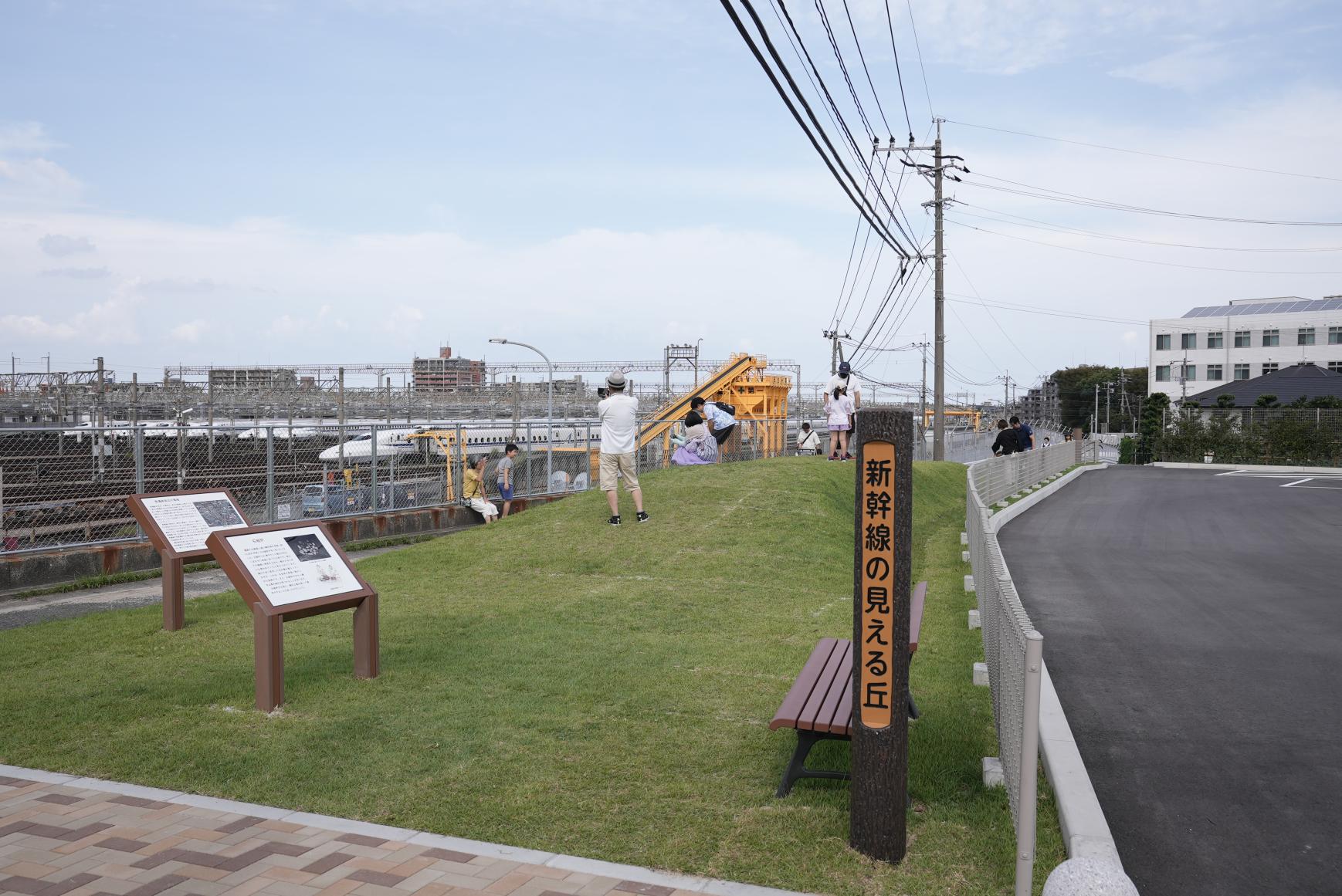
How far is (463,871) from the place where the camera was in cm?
435

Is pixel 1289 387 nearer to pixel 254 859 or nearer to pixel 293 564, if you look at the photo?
pixel 293 564

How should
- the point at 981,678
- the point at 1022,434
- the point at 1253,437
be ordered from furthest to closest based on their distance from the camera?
the point at 1253,437
the point at 1022,434
the point at 981,678

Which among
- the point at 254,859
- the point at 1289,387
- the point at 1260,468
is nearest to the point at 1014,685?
the point at 254,859

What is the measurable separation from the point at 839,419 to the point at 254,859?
16.5m

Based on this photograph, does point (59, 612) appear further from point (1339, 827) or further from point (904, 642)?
point (1339, 827)

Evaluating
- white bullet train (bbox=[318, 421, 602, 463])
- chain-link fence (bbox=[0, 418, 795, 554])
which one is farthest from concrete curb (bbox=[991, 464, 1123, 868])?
chain-link fence (bbox=[0, 418, 795, 554])

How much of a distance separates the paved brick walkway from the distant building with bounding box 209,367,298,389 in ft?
137

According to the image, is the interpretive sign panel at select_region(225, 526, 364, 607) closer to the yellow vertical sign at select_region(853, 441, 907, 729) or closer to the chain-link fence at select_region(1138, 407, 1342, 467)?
the yellow vertical sign at select_region(853, 441, 907, 729)

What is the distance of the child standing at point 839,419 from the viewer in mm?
19844

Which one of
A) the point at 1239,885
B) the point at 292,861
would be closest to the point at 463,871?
the point at 292,861

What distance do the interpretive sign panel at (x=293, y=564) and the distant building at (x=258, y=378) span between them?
39470 millimetres

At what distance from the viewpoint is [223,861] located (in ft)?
14.5

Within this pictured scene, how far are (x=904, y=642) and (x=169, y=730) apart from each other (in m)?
4.38

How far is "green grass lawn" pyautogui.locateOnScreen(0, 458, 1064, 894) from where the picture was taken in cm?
479
